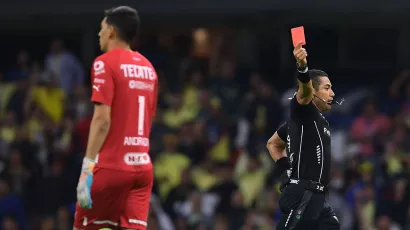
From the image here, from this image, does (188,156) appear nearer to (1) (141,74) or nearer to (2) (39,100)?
(2) (39,100)

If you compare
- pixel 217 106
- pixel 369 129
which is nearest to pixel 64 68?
A: pixel 217 106

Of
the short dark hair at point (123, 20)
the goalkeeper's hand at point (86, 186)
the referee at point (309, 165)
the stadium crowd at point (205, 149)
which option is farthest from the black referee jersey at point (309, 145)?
the stadium crowd at point (205, 149)

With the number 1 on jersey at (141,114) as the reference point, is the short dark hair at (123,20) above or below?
above

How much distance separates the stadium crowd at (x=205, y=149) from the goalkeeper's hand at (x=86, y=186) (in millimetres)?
7837

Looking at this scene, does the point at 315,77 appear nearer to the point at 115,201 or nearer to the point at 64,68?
the point at 115,201

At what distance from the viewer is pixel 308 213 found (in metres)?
8.85

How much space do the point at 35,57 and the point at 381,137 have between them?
25.3 ft

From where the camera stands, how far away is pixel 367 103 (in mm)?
17828

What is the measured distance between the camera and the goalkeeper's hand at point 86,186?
26.9 ft

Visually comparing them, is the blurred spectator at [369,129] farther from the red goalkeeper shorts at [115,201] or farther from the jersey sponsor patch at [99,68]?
the jersey sponsor patch at [99,68]

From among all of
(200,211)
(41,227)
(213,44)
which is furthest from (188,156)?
(213,44)

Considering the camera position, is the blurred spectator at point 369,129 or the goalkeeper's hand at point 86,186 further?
the blurred spectator at point 369,129

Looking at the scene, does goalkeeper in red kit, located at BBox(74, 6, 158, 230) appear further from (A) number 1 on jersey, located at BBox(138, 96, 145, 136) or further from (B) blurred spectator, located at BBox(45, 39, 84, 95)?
(B) blurred spectator, located at BBox(45, 39, 84, 95)

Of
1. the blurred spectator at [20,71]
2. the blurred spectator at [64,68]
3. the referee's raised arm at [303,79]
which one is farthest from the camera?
the blurred spectator at [20,71]
